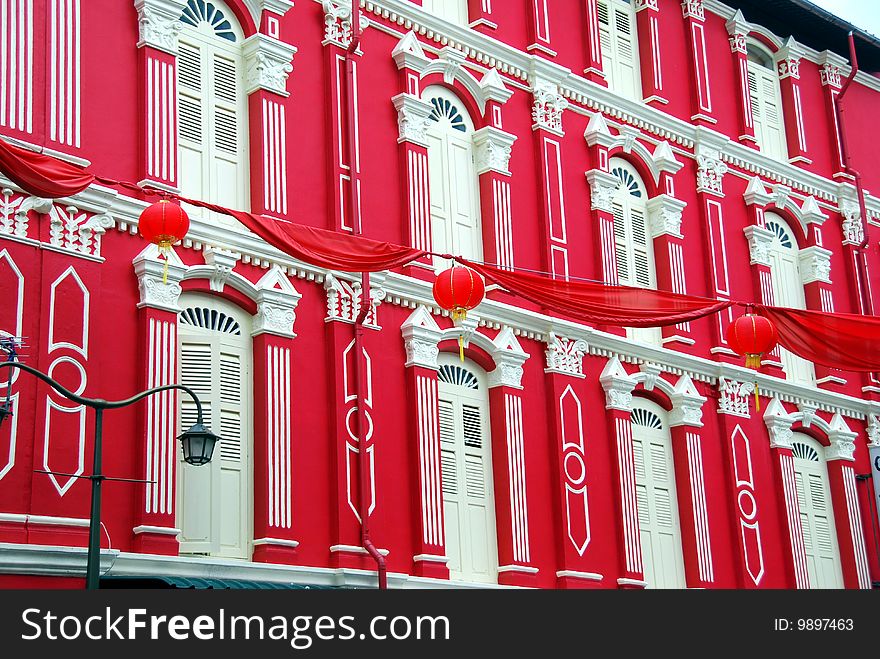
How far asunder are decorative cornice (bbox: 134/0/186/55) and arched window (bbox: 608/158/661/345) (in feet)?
25.2

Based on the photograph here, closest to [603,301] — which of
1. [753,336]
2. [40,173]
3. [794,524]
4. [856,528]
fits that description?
[753,336]

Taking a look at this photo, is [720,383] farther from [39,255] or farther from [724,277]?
[39,255]

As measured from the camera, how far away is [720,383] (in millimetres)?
21562

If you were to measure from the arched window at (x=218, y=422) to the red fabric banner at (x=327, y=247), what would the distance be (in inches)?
82.5

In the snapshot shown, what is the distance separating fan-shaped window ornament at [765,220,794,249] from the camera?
24022 millimetres

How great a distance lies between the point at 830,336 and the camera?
15898mm

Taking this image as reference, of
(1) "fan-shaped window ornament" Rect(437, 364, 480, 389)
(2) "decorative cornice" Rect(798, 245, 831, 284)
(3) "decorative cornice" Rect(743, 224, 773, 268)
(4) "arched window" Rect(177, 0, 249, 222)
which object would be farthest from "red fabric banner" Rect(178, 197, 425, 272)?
(2) "decorative cornice" Rect(798, 245, 831, 284)

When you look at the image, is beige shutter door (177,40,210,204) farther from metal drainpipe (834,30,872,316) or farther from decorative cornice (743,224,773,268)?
metal drainpipe (834,30,872,316)

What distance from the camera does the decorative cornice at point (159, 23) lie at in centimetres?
1588

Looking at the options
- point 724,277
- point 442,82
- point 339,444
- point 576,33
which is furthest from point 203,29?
point 724,277

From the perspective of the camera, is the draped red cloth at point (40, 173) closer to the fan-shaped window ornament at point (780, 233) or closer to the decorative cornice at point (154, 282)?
the decorative cornice at point (154, 282)

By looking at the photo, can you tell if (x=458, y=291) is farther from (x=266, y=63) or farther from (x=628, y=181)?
(x=628, y=181)

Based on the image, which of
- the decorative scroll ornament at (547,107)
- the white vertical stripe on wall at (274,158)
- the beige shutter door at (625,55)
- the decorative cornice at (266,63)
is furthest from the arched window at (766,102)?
the white vertical stripe on wall at (274,158)
